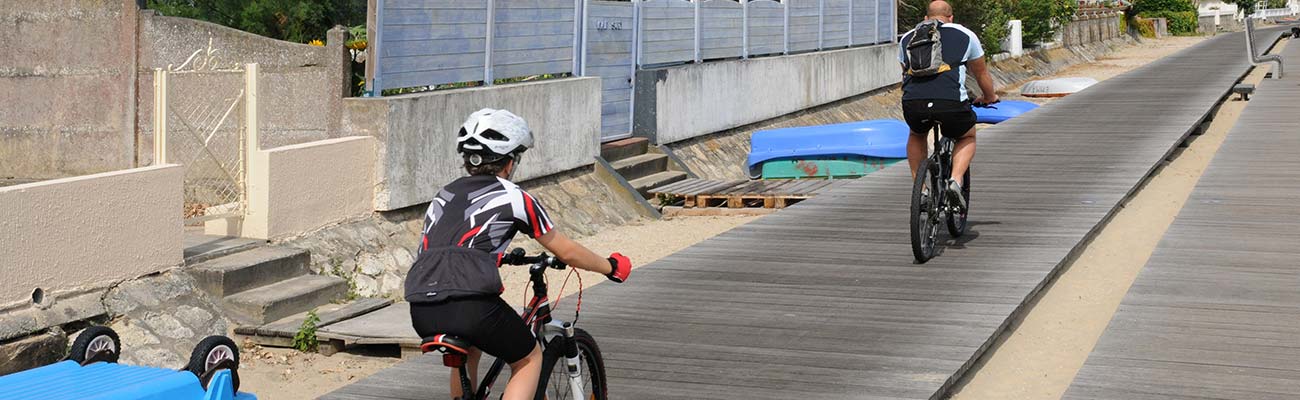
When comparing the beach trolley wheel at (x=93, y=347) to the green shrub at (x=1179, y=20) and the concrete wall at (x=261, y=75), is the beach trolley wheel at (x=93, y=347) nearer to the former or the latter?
the concrete wall at (x=261, y=75)

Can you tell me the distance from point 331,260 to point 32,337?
119 inches

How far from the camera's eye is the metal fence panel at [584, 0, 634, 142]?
56.4 feet

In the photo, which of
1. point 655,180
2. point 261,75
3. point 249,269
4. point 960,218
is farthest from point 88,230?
point 655,180

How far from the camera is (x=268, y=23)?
19750mm

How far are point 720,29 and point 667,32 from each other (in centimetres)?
210

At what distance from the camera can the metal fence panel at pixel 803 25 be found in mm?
24562

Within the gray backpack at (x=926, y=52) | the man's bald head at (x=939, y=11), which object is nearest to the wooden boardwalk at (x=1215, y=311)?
the gray backpack at (x=926, y=52)

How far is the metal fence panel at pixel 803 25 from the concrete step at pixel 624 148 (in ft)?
22.8

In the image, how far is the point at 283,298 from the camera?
10.5 meters

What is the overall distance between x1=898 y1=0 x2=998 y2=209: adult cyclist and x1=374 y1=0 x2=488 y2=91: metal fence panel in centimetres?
495

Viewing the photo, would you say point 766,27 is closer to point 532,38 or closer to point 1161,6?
point 532,38

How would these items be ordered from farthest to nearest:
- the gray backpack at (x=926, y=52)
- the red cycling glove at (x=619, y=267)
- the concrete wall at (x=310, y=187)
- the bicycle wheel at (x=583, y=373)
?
the concrete wall at (x=310, y=187) < the gray backpack at (x=926, y=52) < the bicycle wheel at (x=583, y=373) < the red cycling glove at (x=619, y=267)

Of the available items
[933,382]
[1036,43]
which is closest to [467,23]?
[933,382]

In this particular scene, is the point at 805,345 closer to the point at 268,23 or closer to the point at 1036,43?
the point at 268,23
